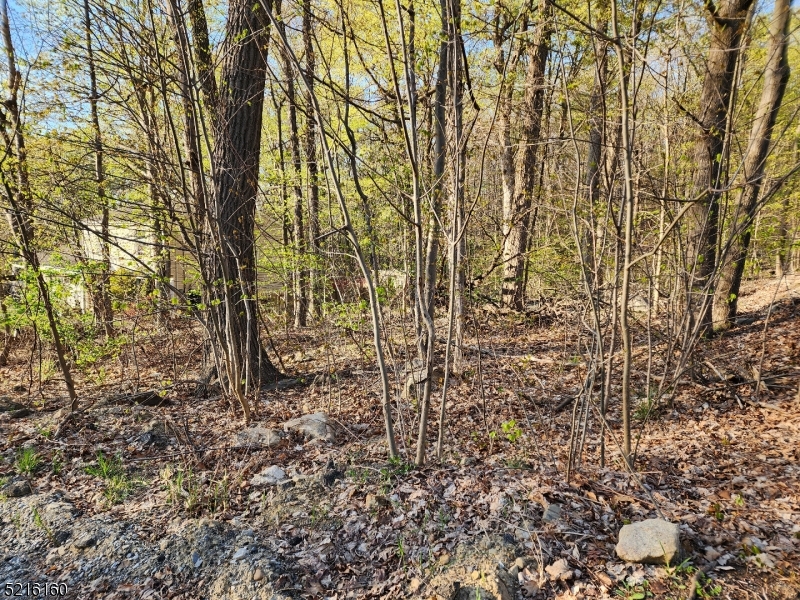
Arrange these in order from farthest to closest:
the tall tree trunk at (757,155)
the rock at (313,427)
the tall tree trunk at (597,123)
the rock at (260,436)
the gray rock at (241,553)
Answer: the rock at (313,427)
the rock at (260,436)
the tall tree trunk at (757,155)
the tall tree trunk at (597,123)
the gray rock at (241,553)

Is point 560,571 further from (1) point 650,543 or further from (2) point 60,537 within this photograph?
(2) point 60,537

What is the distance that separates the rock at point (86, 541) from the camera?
9.45 feet

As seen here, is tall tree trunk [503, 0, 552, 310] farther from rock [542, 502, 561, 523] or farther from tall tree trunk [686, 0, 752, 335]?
rock [542, 502, 561, 523]

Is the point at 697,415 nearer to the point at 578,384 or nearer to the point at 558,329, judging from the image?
the point at 578,384

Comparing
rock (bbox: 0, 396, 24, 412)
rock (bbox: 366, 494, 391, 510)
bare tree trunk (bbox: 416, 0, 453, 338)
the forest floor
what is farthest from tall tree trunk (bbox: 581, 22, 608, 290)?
rock (bbox: 0, 396, 24, 412)

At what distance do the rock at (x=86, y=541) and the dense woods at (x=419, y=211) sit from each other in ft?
2.85

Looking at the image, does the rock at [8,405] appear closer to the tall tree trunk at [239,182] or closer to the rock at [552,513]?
the tall tree trunk at [239,182]

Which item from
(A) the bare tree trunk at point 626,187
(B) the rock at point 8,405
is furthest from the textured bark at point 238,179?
(A) the bare tree trunk at point 626,187

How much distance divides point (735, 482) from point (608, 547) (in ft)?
4.48

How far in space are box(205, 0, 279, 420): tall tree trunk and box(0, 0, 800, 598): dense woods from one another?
4cm

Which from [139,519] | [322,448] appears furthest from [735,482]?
[139,519]

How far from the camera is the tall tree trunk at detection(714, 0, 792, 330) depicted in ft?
10.3

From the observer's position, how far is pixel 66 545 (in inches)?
115

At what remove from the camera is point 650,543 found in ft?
7.68
